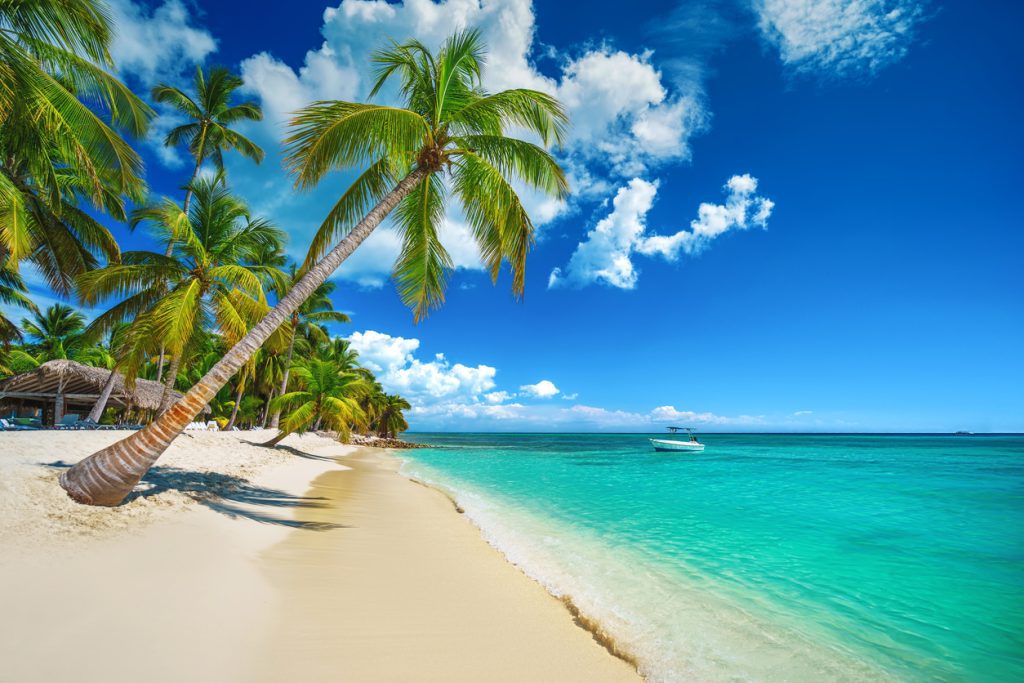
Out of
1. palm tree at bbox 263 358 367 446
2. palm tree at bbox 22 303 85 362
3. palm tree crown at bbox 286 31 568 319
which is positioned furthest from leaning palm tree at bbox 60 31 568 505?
palm tree at bbox 22 303 85 362

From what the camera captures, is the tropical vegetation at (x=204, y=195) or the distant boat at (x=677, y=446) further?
the distant boat at (x=677, y=446)

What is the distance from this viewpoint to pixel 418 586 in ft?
15.2

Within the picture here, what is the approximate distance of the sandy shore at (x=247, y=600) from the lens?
2.80 meters

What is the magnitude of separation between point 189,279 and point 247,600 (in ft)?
37.3

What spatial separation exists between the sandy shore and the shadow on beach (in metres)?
0.09

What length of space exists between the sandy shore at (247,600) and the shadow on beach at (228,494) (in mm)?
88

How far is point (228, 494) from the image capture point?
313 inches

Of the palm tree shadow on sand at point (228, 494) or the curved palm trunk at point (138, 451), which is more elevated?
the curved palm trunk at point (138, 451)

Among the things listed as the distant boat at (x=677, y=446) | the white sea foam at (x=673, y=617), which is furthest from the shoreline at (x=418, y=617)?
the distant boat at (x=677, y=446)

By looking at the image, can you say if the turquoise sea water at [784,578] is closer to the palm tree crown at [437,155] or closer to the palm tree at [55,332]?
the palm tree crown at [437,155]

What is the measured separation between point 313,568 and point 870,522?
1209 centimetres

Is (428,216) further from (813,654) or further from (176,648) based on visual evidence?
(813,654)

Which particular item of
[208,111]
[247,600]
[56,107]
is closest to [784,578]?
[247,600]

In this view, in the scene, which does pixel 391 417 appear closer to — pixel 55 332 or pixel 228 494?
pixel 55 332
